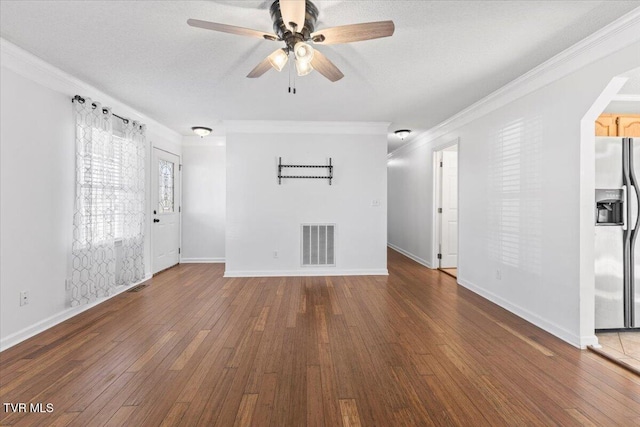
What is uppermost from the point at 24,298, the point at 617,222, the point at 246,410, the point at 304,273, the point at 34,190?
the point at 34,190

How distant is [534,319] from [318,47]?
129 inches

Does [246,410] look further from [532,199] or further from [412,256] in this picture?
[412,256]

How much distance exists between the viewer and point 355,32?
1.80 meters

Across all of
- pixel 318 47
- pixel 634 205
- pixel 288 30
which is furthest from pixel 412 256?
pixel 288 30

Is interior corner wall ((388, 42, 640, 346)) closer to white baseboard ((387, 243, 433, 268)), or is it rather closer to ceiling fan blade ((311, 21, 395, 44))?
white baseboard ((387, 243, 433, 268))

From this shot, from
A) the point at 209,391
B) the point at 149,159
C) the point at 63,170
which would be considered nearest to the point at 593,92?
the point at 209,391

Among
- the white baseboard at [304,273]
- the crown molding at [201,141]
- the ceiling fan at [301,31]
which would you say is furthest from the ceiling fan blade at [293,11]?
the crown molding at [201,141]

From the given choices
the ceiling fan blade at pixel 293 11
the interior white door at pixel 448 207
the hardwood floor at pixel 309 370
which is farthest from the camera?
the interior white door at pixel 448 207

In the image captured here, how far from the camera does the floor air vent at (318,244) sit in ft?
16.2

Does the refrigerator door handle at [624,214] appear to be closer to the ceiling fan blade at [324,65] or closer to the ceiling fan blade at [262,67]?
the ceiling fan blade at [324,65]

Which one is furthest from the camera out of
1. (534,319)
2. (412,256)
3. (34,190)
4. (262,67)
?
(412,256)

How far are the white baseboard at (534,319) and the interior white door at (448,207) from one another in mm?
1371

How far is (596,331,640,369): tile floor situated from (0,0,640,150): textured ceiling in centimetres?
254

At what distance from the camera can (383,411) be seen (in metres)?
1.70
